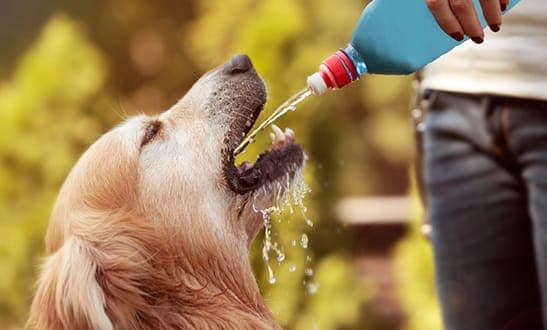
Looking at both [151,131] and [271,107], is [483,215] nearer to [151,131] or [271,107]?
[151,131]

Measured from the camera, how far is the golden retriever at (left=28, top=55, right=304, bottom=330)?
261cm

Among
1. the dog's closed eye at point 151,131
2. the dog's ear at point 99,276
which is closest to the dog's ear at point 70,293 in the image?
the dog's ear at point 99,276

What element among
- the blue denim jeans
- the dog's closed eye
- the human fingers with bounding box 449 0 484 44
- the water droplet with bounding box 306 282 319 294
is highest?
the human fingers with bounding box 449 0 484 44

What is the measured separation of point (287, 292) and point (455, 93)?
213 centimetres

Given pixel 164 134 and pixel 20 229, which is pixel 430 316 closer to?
pixel 20 229

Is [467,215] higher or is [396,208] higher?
[467,215]

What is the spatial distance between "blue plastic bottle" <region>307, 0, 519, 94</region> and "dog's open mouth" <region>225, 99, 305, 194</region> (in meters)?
0.62

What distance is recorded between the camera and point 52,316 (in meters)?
2.52

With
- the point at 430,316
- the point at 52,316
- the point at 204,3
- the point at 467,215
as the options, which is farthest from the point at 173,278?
the point at 204,3

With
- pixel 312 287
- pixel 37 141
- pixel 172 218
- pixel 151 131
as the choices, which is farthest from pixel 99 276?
pixel 37 141

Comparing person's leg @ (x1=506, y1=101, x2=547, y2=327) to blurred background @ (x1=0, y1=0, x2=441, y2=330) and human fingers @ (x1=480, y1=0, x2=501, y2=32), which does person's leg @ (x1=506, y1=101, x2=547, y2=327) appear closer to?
human fingers @ (x1=480, y1=0, x2=501, y2=32)

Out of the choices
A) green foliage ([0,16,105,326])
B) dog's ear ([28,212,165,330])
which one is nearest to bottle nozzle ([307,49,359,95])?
dog's ear ([28,212,165,330])

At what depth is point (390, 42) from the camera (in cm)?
230

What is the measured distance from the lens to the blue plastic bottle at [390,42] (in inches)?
89.5
